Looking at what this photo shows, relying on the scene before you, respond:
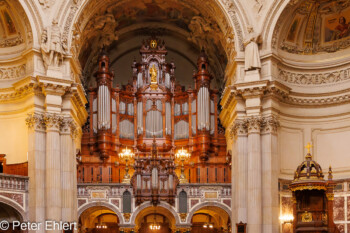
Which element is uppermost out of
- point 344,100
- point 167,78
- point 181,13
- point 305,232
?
point 181,13

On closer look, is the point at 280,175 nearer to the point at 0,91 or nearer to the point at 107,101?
the point at 107,101

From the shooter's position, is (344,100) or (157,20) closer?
(344,100)

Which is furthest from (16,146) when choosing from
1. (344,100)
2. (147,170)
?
(344,100)

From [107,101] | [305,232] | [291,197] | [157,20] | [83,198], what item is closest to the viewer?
[305,232]

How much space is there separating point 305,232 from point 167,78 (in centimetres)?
1389

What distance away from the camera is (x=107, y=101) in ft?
114

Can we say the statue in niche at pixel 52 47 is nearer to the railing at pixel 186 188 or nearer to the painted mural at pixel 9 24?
the painted mural at pixel 9 24

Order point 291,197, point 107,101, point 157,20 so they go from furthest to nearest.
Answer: point 157,20, point 107,101, point 291,197

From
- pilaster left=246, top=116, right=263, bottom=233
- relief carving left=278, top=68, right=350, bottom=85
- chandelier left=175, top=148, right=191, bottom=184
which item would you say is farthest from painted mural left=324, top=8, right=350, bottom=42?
chandelier left=175, top=148, right=191, bottom=184

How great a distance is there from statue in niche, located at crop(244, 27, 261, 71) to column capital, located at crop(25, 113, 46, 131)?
9502 millimetres

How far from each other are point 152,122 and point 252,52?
28.9 feet

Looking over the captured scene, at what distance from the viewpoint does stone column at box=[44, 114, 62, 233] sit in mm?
27172

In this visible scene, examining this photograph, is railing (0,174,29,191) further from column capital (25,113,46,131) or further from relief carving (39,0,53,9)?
relief carving (39,0,53,9)

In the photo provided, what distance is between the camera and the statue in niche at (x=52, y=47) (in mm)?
28312
